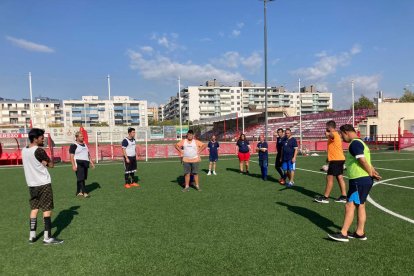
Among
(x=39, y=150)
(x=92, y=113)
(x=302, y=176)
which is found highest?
(x=92, y=113)

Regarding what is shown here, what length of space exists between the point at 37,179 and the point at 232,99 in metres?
120

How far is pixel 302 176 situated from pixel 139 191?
653 centimetres

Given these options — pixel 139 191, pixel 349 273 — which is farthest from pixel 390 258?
pixel 139 191

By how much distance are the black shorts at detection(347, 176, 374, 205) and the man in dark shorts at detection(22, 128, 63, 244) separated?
4939 millimetres

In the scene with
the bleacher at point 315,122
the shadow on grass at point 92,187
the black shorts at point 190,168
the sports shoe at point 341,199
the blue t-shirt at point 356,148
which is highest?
the bleacher at point 315,122

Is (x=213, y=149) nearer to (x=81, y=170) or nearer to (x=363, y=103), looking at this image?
(x=81, y=170)

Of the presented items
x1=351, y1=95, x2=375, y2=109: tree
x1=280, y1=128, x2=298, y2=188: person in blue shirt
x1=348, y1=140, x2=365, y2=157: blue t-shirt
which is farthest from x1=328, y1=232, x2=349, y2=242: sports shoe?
x1=351, y1=95, x2=375, y2=109: tree

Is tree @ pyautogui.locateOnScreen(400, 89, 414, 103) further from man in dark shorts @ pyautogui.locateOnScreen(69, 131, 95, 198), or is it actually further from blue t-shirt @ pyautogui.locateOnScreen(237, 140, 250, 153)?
man in dark shorts @ pyautogui.locateOnScreen(69, 131, 95, 198)

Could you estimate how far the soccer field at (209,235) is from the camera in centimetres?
414

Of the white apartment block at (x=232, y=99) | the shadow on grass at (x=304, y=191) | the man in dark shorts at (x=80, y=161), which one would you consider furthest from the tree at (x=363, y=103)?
the man in dark shorts at (x=80, y=161)

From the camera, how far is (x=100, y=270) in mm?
4094

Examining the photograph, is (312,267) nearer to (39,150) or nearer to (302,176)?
(39,150)

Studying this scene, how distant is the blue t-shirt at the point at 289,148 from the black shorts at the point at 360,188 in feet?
16.2

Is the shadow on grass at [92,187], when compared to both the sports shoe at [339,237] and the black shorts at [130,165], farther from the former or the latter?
the sports shoe at [339,237]
